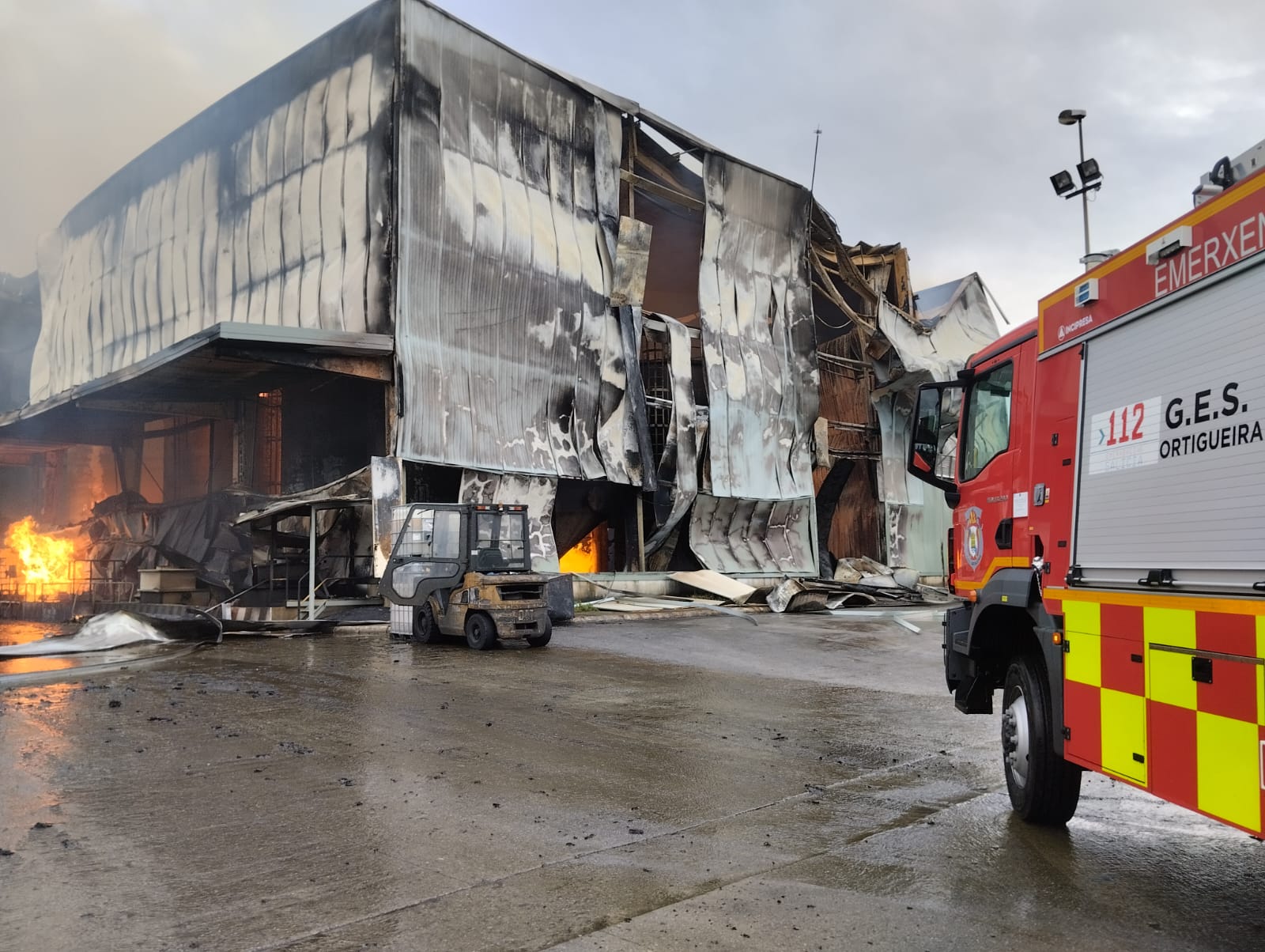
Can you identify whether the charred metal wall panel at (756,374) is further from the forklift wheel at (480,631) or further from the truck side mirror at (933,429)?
the truck side mirror at (933,429)

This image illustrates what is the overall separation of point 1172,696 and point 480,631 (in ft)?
36.0

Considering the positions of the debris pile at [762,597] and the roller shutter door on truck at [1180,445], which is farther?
the debris pile at [762,597]

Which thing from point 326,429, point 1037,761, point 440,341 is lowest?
point 1037,761

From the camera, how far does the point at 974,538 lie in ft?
20.5

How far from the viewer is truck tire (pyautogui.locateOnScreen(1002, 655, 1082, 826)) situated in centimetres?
529

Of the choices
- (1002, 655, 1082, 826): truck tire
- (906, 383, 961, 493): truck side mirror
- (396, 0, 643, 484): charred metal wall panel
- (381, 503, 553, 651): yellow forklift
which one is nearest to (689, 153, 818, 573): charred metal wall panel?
(396, 0, 643, 484): charred metal wall panel

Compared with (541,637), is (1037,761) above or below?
above

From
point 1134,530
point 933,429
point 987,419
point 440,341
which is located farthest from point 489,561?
point 1134,530

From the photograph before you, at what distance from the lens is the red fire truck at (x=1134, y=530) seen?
365 cm

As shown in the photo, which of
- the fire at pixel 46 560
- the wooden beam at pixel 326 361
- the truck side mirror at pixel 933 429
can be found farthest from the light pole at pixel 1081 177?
the fire at pixel 46 560

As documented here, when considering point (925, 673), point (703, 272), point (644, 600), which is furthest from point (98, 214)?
point (925, 673)

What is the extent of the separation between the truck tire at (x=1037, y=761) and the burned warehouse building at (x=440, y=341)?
14240 mm

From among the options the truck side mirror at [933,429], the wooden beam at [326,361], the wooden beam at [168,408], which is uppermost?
the wooden beam at [326,361]

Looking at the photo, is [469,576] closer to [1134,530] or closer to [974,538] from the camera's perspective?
[974,538]
